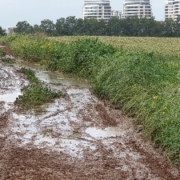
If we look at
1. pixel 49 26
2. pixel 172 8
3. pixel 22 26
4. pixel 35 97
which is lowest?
pixel 35 97

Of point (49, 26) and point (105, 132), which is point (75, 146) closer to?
point (105, 132)

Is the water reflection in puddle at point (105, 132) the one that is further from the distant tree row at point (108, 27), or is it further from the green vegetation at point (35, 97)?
the distant tree row at point (108, 27)

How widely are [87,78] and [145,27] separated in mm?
51310

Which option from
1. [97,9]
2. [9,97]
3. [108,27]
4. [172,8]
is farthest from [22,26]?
[172,8]

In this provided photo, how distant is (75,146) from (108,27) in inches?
2435

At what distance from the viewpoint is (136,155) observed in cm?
740

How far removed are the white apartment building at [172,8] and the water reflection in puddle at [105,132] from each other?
11194 cm

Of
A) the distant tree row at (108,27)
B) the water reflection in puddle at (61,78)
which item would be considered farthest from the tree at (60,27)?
the water reflection in puddle at (61,78)

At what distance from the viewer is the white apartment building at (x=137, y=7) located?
11862 cm

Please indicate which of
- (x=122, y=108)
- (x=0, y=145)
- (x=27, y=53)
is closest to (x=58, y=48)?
(x=27, y=53)

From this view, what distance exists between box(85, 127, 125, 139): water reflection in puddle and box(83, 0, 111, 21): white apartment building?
10844 centimetres

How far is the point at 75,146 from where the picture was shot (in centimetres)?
788

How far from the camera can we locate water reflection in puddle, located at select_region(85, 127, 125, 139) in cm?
875

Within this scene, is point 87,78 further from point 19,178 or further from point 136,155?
point 19,178
